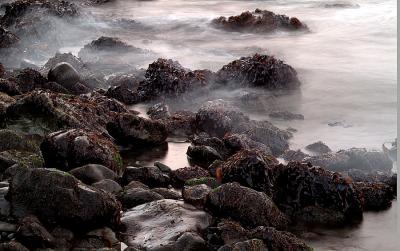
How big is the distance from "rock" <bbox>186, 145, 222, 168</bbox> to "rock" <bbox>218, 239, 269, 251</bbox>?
2699 mm

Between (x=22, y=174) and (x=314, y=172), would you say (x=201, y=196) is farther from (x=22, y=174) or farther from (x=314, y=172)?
(x=22, y=174)

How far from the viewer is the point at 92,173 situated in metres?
6.56

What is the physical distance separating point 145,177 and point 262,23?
12.4 meters

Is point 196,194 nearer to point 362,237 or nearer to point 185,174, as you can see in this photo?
point 185,174

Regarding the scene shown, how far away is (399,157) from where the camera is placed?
2.41 metres

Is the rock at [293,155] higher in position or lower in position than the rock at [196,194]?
lower

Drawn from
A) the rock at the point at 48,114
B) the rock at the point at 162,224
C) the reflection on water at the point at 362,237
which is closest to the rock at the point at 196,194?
the rock at the point at 162,224

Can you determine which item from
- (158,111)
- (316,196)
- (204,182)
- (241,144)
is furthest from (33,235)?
(158,111)

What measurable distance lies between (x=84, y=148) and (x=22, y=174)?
5.23 ft

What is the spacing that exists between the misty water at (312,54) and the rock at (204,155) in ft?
0.47

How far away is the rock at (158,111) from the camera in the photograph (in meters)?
10.0

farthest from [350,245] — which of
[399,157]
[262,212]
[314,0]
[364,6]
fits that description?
[314,0]

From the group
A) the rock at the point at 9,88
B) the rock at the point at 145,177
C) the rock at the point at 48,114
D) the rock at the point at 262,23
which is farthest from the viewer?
the rock at the point at 262,23

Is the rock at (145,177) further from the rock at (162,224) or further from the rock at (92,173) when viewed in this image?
the rock at (162,224)
